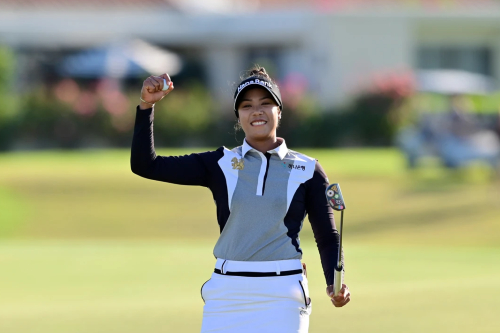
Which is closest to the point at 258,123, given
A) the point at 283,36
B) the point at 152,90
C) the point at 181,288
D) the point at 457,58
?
the point at 152,90

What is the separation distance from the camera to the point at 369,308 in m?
8.63

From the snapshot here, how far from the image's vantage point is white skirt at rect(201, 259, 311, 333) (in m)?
4.30

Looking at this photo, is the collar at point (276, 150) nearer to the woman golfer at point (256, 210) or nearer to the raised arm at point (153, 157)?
the woman golfer at point (256, 210)

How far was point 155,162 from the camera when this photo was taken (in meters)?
4.39

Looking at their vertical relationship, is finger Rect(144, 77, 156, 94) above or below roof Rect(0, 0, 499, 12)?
below

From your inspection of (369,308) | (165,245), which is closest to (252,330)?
(369,308)

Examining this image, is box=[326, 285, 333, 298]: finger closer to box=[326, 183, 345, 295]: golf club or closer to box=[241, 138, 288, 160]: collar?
box=[326, 183, 345, 295]: golf club

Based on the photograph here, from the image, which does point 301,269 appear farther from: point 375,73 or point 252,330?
point 375,73

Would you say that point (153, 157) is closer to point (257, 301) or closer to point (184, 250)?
point (257, 301)

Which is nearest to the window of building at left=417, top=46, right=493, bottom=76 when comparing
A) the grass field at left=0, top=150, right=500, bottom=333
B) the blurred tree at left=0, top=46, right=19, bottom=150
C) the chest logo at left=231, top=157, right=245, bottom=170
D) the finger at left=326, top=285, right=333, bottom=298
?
the grass field at left=0, top=150, right=500, bottom=333

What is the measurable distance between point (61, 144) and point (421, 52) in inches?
539

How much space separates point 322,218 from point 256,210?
0.33 m

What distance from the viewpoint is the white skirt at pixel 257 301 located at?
14.1ft

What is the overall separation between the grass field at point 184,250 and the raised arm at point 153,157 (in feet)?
11.4
